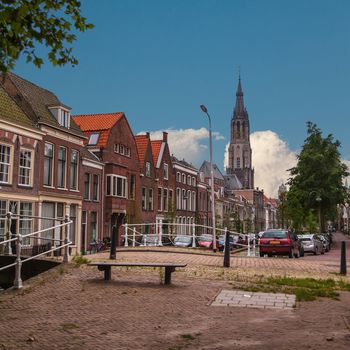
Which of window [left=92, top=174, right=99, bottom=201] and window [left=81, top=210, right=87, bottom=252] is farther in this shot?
window [left=92, top=174, right=99, bottom=201]

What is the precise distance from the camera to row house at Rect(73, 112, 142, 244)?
40.2 metres

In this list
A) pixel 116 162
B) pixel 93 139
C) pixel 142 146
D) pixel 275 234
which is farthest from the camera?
pixel 142 146

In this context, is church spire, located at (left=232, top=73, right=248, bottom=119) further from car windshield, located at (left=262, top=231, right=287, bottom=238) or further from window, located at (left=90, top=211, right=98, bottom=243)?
car windshield, located at (left=262, top=231, right=287, bottom=238)

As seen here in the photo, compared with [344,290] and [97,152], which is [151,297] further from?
[97,152]

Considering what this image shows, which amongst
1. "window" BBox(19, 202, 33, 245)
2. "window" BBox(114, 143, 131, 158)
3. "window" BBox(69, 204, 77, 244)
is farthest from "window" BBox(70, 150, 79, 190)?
"window" BBox(114, 143, 131, 158)

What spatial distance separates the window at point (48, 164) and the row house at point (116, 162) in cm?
904

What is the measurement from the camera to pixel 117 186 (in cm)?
4147

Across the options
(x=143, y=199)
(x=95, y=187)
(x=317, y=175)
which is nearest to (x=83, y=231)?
(x=95, y=187)

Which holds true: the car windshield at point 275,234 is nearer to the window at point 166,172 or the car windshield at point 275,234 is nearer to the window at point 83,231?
the window at point 83,231

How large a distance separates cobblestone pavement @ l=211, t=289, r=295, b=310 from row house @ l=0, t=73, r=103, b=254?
1730 centimetres

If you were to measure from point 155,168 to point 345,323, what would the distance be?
1705 inches

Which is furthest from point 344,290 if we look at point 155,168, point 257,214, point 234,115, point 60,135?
point 234,115

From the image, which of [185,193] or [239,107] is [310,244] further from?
[239,107]

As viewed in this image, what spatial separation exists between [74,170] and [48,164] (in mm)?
3353
